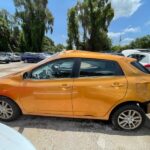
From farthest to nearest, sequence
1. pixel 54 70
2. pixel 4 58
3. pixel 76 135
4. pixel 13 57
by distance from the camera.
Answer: pixel 13 57, pixel 4 58, pixel 54 70, pixel 76 135

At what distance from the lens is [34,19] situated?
52.0m

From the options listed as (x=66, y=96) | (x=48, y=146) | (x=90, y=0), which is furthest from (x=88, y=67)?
(x=90, y=0)

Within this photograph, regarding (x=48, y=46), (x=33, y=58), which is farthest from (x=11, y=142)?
(x=48, y=46)

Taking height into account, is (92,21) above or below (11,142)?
above

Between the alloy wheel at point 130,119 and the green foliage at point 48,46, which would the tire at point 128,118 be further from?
the green foliage at point 48,46

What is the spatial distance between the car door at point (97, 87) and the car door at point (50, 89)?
183mm

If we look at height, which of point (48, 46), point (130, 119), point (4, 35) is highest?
point (4, 35)

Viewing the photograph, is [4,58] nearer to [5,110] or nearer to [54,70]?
[5,110]

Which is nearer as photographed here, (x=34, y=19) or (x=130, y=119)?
(x=130, y=119)

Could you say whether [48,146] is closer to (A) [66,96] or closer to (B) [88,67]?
(A) [66,96]

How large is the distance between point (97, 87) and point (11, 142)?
9.02ft

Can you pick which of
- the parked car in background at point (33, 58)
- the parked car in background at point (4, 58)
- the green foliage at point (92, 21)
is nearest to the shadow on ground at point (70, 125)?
the parked car in background at point (4, 58)

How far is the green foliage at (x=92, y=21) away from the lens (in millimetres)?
49062

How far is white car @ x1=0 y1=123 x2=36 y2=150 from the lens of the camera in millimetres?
2674
